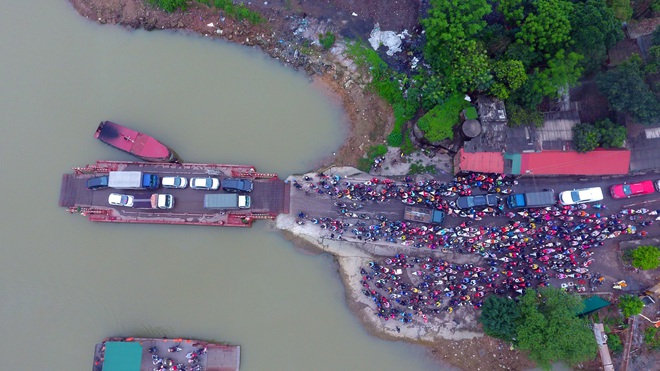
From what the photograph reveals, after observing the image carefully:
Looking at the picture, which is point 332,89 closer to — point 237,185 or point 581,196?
point 237,185

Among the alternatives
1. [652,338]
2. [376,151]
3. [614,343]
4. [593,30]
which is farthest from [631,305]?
[376,151]

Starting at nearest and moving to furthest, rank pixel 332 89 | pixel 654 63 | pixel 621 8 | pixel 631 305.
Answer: pixel 654 63, pixel 621 8, pixel 631 305, pixel 332 89

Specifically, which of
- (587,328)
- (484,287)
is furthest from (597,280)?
(484,287)

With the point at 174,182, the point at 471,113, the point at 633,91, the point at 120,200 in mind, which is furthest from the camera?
the point at 174,182

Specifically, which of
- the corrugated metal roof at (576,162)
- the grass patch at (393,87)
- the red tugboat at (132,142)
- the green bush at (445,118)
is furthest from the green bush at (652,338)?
the red tugboat at (132,142)

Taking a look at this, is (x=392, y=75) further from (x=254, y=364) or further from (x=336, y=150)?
(x=254, y=364)

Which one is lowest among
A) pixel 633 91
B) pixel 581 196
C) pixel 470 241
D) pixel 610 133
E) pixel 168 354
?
pixel 168 354

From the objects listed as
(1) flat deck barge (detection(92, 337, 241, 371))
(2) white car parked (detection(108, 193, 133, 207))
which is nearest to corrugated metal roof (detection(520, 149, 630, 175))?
(1) flat deck barge (detection(92, 337, 241, 371))

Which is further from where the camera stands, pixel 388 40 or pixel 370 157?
pixel 388 40
